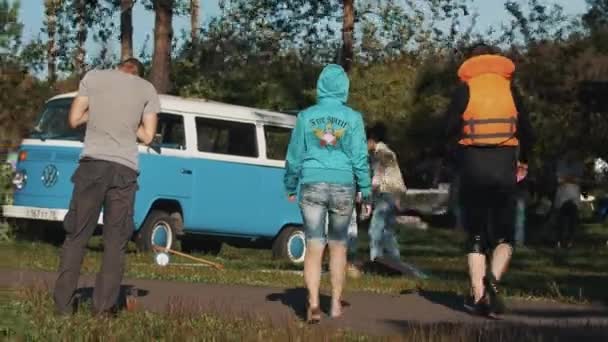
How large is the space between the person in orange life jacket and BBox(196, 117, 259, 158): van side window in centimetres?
985

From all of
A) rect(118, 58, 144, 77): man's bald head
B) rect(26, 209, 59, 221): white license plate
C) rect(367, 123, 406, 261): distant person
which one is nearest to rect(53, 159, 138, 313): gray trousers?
rect(118, 58, 144, 77): man's bald head

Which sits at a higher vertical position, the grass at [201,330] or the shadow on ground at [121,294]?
the shadow on ground at [121,294]

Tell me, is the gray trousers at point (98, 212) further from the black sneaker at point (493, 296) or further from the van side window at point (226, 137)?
the van side window at point (226, 137)

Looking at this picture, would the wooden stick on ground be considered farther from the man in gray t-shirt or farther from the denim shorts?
the man in gray t-shirt

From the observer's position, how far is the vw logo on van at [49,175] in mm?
19500

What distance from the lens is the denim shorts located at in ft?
32.5

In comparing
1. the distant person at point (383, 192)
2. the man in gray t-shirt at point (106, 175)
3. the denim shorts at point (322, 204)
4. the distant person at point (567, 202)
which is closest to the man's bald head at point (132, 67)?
the man in gray t-shirt at point (106, 175)

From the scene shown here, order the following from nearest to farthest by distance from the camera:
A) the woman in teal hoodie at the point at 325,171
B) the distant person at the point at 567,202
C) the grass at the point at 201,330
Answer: the grass at the point at 201,330 → the woman in teal hoodie at the point at 325,171 → the distant person at the point at 567,202

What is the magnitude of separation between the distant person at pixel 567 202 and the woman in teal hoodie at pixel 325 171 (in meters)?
16.1

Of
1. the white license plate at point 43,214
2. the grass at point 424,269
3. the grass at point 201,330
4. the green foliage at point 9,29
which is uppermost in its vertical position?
the green foliage at point 9,29

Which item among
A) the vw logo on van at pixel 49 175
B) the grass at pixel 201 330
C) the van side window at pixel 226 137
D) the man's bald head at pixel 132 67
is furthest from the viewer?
the van side window at pixel 226 137

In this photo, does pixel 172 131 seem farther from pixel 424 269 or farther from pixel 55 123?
pixel 424 269

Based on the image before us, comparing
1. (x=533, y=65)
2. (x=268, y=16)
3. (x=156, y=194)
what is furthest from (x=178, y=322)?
(x=533, y=65)

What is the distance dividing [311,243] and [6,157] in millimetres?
4378
